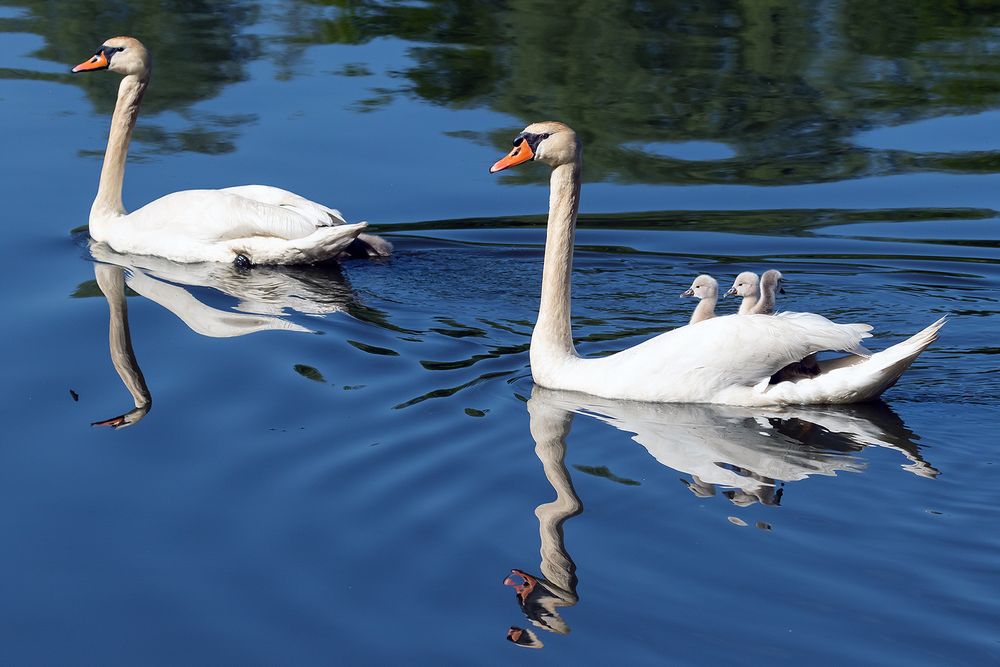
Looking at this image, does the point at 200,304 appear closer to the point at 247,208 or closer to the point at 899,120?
the point at 247,208

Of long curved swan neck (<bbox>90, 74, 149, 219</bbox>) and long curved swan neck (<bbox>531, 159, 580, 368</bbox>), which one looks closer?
long curved swan neck (<bbox>531, 159, 580, 368</bbox>)

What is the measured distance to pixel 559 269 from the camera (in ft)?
30.2

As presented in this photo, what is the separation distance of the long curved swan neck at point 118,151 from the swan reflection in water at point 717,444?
16.4 ft

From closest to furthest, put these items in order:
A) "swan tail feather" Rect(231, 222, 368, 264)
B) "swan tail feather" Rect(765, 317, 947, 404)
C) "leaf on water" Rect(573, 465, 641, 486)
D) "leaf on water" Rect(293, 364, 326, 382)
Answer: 1. "leaf on water" Rect(573, 465, 641, 486)
2. "swan tail feather" Rect(765, 317, 947, 404)
3. "leaf on water" Rect(293, 364, 326, 382)
4. "swan tail feather" Rect(231, 222, 368, 264)

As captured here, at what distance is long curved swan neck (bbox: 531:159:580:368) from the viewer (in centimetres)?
903

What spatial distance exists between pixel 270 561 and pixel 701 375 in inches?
116

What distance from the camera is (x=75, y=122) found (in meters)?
15.5

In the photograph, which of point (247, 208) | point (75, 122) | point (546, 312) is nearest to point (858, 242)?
point (546, 312)

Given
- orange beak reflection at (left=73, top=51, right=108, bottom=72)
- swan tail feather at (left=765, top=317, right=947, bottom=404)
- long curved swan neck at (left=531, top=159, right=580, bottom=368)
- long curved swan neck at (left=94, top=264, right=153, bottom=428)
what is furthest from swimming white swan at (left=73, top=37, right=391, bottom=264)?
swan tail feather at (left=765, top=317, right=947, bottom=404)

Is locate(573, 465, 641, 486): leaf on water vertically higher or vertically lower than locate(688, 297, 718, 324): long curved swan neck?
Answer: lower

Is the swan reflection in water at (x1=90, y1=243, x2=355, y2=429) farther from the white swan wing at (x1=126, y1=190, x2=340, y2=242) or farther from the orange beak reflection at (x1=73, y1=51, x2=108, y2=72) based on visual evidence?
the orange beak reflection at (x1=73, y1=51, x2=108, y2=72)

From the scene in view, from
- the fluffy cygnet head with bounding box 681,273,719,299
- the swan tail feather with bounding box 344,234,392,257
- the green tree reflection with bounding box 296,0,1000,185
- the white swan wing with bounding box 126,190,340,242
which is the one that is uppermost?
the green tree reflection with bounding box 296,0,1000,185

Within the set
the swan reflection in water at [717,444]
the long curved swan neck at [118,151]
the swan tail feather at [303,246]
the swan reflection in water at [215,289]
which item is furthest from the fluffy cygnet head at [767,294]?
the long curved swan neck at [118,151]

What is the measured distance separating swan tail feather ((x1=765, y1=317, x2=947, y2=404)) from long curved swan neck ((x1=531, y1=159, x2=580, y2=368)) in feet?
4.23
